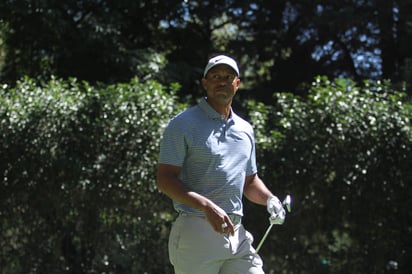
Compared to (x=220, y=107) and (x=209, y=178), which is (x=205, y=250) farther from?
(x=220, y=107)

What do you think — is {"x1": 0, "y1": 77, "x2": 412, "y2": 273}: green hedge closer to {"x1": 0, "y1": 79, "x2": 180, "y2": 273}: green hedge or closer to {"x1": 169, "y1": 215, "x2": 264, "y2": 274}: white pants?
{"x1": 0, "y1": 79, "x2": 180, "y2": 273}: green hedge

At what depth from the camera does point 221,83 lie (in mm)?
3242

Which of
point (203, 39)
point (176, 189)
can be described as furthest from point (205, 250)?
point (203, 39)

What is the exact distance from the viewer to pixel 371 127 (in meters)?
6.45

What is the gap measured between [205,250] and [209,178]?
0.33 m

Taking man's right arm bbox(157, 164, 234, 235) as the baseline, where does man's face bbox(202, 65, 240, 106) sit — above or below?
above

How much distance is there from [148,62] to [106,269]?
3966 mm

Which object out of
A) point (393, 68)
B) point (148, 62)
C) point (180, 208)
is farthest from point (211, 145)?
point (393, 68)

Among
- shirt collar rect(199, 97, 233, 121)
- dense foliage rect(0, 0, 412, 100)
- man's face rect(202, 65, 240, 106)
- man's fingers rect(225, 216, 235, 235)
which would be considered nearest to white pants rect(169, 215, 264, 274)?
man's fingers rect(225, 216, 235, 235)

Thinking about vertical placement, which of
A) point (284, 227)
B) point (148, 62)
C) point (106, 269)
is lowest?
point (106, 269)

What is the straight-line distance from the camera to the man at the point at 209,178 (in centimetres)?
304

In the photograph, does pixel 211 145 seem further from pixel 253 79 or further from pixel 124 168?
pixel 253 79

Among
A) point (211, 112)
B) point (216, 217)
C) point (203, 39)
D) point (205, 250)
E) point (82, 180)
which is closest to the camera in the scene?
point (216, 217)

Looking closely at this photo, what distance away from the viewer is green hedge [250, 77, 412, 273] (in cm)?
646
